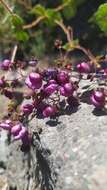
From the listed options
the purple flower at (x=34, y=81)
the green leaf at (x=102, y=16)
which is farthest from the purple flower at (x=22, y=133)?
the green leaf at (x=102, y=16)

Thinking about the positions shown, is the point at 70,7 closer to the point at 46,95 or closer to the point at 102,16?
the point at 102,16

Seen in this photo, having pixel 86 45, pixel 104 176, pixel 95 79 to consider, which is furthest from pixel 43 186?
pixel 86 45

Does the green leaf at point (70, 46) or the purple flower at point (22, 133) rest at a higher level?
the green leaf at point (70, 46)

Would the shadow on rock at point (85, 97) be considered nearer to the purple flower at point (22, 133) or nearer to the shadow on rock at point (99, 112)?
the shadow on rock at point (99, 112)

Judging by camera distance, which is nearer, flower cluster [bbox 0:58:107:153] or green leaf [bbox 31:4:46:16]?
flower cluster [bbox 0:58:107:153]

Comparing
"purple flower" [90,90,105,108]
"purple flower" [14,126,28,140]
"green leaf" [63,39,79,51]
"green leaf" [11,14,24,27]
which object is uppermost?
"green leaf" [11,14,24,27]

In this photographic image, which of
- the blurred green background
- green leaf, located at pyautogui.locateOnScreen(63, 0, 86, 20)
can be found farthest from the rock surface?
the blurred green background

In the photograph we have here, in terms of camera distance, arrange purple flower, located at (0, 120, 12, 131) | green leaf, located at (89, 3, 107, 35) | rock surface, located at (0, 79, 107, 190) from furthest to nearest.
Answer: green leaf, located at (89, 3, 107, 35) < purple flower, located at (0, 120, 12, 131) < rock surface, located at (0, 79, 107, 190)

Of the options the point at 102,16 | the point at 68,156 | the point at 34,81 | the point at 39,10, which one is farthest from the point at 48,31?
the point at 68,156

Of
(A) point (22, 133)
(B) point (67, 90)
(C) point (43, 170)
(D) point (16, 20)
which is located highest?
(D) point (16, 20)

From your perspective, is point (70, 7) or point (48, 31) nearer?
point (70, 7)

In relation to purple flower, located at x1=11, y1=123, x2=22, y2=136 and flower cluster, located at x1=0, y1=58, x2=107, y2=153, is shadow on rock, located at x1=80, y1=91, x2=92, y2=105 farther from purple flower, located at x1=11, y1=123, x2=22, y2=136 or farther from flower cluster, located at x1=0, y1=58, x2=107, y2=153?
purple flower, located at x1=11, y1=123, x2=22, y2=136
